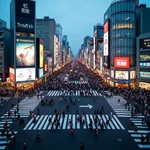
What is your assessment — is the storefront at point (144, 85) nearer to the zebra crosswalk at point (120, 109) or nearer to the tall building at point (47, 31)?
the zebra crosswalk at point (120, 109)

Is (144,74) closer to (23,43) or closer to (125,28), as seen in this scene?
(125,28)

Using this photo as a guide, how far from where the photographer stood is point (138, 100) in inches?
1687

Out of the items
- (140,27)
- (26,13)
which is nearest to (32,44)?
(26,13)

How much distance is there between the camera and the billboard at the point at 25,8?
2372 inches

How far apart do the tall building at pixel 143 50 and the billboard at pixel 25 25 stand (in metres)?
36.2

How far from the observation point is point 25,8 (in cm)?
6197

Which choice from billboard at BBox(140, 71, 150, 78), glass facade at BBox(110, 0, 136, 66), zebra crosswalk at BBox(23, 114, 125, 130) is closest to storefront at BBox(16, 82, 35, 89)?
zebra crosswalk at BBox(23, 114, 125, 130)

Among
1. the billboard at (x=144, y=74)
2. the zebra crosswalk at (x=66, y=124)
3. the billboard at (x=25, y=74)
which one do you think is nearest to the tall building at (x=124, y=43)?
the billboard at (x=144, y=74)

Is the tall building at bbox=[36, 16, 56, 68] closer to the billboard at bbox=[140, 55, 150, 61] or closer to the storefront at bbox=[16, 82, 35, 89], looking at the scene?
the storefront at bbox=[16, 82, 35, 89]

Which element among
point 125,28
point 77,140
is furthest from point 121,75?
point 77,140

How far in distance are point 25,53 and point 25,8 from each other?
48.3 ft

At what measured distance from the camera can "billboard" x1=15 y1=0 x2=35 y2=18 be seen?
6025 cm

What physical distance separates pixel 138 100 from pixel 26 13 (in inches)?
1753

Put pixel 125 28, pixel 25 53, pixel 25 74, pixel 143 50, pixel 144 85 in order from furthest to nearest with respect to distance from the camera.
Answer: pixel 125 28, pixel 25 74, pixel 25 53, pixel 143 50, pixel 144 85
